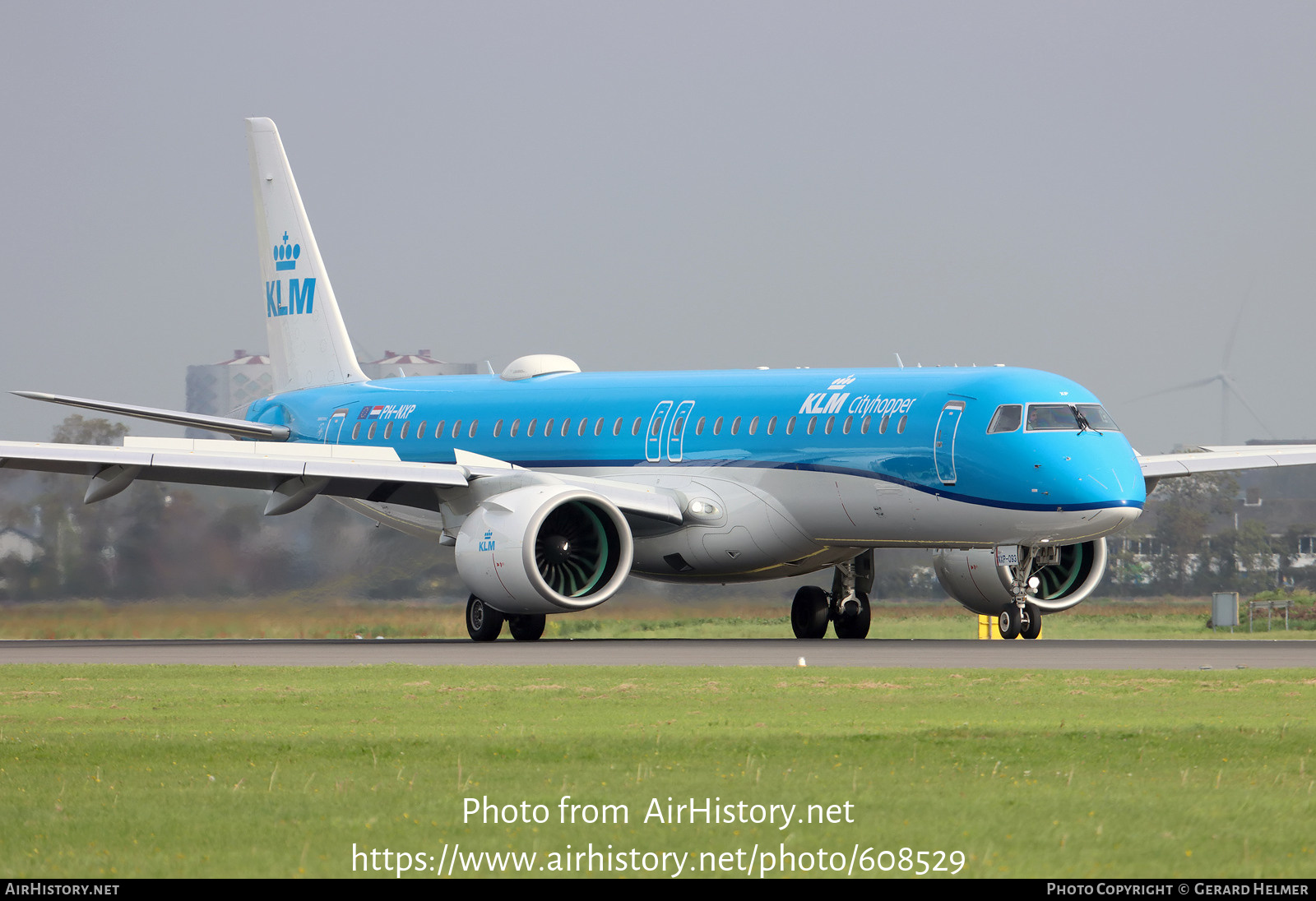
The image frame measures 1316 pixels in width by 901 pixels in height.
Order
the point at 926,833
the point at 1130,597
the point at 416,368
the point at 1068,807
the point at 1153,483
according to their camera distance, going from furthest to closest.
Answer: the point at 416,368 → the point at 1130,597 → the point at 1153,483 → the point at 1068,807 → the point at 926,833

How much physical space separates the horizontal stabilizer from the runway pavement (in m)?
5.04

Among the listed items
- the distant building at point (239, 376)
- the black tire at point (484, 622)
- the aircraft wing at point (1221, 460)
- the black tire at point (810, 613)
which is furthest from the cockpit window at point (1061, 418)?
the distant building at point (239, 376)

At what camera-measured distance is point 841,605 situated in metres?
34.8

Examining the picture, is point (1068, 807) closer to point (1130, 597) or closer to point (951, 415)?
point (951, 415)

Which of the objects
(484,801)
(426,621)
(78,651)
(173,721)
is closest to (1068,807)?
(484,801)

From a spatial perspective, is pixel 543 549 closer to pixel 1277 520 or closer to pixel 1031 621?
pixel 1031 621

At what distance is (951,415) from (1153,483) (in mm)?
6772

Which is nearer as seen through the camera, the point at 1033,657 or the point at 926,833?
the point at 926,833

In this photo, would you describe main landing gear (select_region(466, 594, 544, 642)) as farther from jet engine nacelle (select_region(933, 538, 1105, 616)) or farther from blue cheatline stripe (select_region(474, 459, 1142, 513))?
jet engine nacelle (select_region(933, 538, 1105, 616))

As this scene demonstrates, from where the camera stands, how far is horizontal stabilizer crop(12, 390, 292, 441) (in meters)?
36.3

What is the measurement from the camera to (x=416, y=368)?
69375 millimetres

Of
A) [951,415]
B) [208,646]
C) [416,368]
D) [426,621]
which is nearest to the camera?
[951,415]

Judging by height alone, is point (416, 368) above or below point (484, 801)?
above

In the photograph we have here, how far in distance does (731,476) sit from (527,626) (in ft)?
14.1
